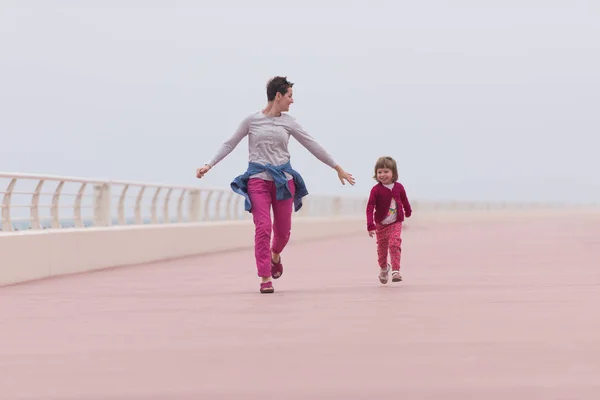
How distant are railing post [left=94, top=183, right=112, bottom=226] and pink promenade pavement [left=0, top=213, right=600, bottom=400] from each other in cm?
428

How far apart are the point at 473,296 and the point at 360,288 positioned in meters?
1.74

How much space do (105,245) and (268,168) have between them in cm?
693

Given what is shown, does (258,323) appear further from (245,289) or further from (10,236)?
(10,236)

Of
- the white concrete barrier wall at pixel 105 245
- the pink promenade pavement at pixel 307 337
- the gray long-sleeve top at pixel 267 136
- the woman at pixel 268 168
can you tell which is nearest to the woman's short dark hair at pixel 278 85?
the woman at pixel 268 168

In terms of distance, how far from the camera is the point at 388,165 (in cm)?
1295

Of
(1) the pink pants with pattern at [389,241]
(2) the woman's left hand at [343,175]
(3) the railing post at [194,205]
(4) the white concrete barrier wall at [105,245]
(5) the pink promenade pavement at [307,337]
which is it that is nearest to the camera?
(5) the pink promenade pavement at [307,337]

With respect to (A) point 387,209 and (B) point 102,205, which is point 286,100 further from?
(B) point 102,205

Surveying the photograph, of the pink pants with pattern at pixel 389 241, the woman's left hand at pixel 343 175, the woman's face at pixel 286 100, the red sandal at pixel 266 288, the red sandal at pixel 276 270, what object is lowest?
the red sandal at pixel 266 288

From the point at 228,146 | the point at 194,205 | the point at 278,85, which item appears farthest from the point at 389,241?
the point at 194,205

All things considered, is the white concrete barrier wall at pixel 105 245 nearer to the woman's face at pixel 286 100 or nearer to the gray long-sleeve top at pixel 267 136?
the gray long-sleeve top at pixel 267 136

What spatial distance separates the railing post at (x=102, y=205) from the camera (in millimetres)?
19797

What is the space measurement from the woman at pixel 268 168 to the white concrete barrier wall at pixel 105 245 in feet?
12.0

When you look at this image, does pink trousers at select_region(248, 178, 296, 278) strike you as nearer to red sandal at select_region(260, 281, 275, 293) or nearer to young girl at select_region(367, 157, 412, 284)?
red sandal at select_region(260, 281, 275, 293)

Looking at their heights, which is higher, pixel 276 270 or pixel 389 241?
pixel 389 241
